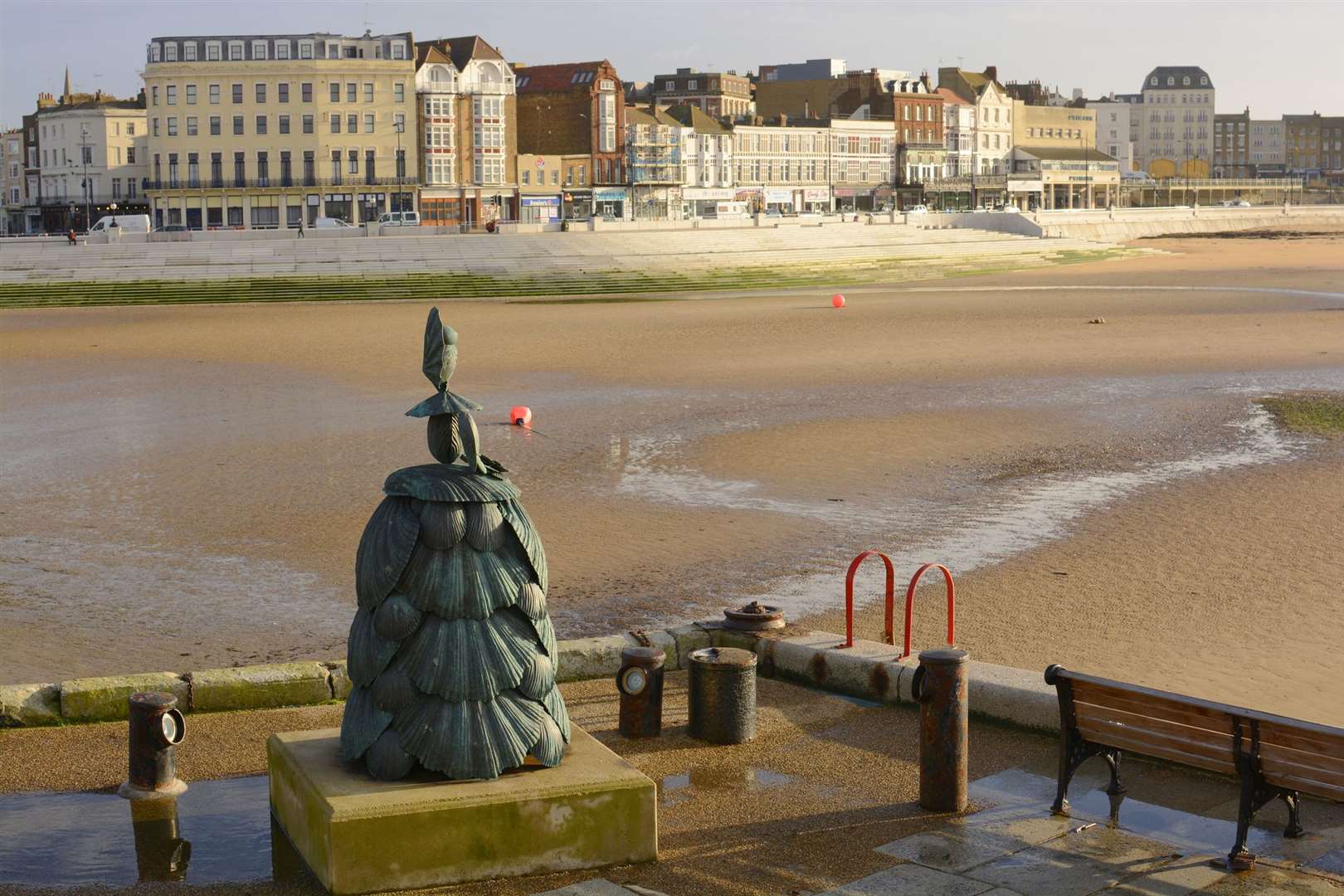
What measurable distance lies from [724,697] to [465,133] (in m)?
85.1

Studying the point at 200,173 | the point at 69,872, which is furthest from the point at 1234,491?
the point at 200,173

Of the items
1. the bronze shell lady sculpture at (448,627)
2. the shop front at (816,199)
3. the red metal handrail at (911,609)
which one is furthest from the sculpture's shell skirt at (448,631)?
the shop front at (816,199)

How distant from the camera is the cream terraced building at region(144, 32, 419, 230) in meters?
86.7

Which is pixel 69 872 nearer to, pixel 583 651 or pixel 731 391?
pixel 583 651

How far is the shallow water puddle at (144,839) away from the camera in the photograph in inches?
282

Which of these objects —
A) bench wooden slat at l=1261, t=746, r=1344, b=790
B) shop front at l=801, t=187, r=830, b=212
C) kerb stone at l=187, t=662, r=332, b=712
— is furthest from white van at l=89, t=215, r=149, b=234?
bench wooden slat at l=1261, t=746, r=1344, b=790

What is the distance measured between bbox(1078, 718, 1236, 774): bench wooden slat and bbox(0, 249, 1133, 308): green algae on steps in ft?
148

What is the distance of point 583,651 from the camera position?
33.7 ft

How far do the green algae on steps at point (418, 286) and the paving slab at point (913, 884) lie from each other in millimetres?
45750

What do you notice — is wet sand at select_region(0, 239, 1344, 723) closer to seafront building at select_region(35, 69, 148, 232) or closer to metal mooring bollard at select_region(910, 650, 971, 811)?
metal mooring bollard at select_region(910, 650, 971, 811)

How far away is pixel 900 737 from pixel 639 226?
6033 centimetres

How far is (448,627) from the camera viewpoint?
7078 millimetres

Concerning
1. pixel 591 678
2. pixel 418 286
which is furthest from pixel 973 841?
pixel 418 286

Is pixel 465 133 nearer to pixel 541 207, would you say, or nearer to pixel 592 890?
pixel 541 207
